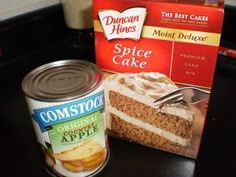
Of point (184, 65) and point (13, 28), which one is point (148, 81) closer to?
point (184, 65)

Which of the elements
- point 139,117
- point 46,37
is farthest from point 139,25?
point 46,37

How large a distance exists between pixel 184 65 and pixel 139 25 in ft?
0.38

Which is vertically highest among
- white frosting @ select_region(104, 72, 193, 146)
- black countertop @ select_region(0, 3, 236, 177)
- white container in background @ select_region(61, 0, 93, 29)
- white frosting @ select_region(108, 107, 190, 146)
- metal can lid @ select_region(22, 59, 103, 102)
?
white container in background @ select_region(61, 0, 93, 29)

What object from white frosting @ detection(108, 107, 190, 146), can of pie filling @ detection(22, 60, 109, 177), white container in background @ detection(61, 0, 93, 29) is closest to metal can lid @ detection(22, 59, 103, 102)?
can of pie filling @ detection(22, 60, 109, 177)

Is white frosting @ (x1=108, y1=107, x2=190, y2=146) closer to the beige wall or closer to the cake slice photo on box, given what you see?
the cake slice photo on box

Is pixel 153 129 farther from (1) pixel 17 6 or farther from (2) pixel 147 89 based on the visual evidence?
(1) pixel 17 6

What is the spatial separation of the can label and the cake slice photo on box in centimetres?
9

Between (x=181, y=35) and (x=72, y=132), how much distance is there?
0.27 metres

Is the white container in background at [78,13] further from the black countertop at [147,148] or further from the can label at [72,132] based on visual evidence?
the can label at [72,132]

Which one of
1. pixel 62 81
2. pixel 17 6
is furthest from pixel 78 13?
pixel 62 81

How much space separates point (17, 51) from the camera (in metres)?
0.87

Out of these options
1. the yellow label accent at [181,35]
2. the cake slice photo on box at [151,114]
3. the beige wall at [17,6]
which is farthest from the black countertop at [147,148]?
the yellow label accent at [181,35]

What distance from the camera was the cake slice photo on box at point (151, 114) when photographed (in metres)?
0.57

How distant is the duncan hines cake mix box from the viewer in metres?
0.50
